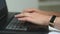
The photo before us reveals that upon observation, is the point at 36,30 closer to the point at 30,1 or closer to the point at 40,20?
the point at 40,20

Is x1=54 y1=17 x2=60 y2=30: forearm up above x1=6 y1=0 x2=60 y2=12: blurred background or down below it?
below

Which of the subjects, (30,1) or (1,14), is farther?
(30,1)

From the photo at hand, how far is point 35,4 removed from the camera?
1.52m

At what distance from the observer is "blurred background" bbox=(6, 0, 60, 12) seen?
4.77 feet

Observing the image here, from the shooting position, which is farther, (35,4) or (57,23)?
(35,4)

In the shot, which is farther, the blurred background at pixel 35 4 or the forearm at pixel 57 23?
the blurred background at pixel 35 4

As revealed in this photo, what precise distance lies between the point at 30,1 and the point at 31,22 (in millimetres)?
744

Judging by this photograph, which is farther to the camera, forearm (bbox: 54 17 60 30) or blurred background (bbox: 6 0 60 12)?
blurred background (bbox: 6 0 60 12)

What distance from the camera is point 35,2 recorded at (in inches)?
59.5

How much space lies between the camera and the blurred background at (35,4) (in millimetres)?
1453

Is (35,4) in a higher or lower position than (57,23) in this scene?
higher

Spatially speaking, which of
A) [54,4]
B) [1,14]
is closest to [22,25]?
[1,14]

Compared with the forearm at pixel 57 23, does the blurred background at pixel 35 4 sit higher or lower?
higher

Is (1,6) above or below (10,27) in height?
above
